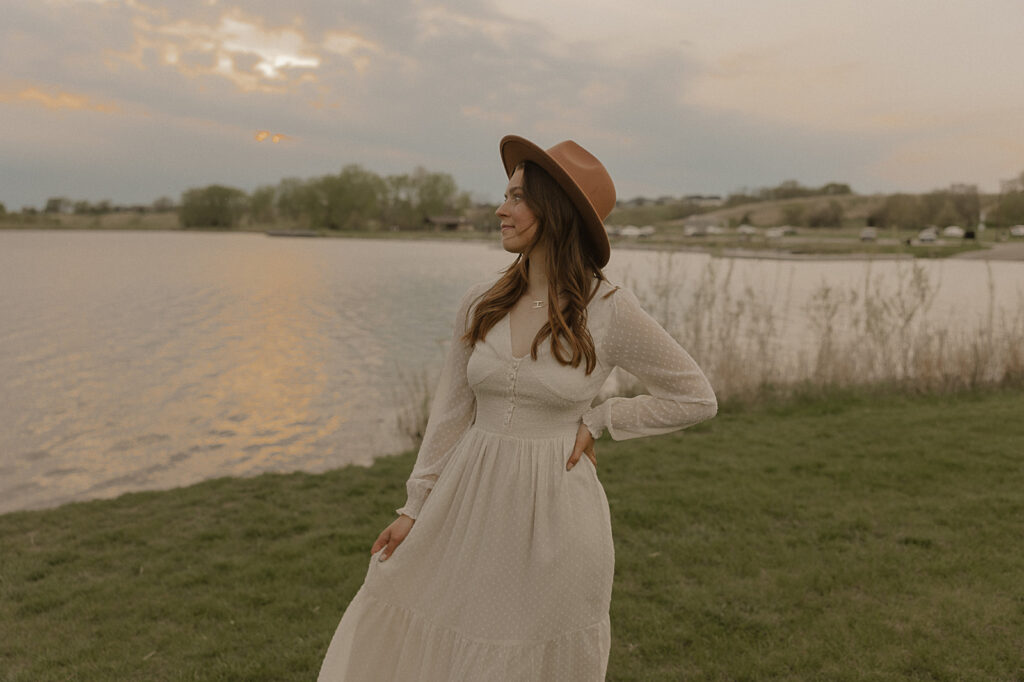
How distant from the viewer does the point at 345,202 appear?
97.3m

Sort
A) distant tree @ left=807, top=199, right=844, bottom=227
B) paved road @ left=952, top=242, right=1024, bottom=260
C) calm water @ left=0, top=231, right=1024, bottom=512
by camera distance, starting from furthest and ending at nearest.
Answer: distant tree @ left=807, top=199, right=844, bottom=227, paved road @ left=952, top=242, right=1024, bottom=260, calm water @ left=0, top=231, right=1024, bottom=512

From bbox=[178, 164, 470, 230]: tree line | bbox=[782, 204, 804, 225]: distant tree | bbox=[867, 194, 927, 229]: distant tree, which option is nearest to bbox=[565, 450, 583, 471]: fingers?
bbox=[867, 194, 927, 229]: distant tree

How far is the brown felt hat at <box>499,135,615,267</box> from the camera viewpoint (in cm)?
205

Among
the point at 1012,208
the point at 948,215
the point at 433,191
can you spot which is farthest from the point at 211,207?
the point at 1012,208

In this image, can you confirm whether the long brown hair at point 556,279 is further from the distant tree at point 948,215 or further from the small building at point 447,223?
the small building at point 447,223

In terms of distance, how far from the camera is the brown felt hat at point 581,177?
2047 mm

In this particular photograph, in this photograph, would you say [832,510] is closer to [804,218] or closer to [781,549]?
[781,549]

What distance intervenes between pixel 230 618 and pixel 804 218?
81.5m

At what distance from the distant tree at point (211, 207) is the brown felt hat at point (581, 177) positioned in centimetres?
11549

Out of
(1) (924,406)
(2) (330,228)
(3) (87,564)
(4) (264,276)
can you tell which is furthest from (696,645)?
(2) (330,228)

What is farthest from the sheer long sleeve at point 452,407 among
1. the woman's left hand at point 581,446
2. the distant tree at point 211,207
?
the distant tree at point 211,207

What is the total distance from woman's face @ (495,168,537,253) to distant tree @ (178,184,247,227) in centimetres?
11546

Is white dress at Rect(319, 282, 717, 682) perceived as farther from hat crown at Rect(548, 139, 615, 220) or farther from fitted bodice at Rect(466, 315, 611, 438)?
hat crown at Rect(548, 139, 615, 220)

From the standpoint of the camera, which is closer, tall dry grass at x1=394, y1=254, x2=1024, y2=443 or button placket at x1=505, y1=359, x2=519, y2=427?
button placket at x1=505, y1=359, x2=519, y2=427
